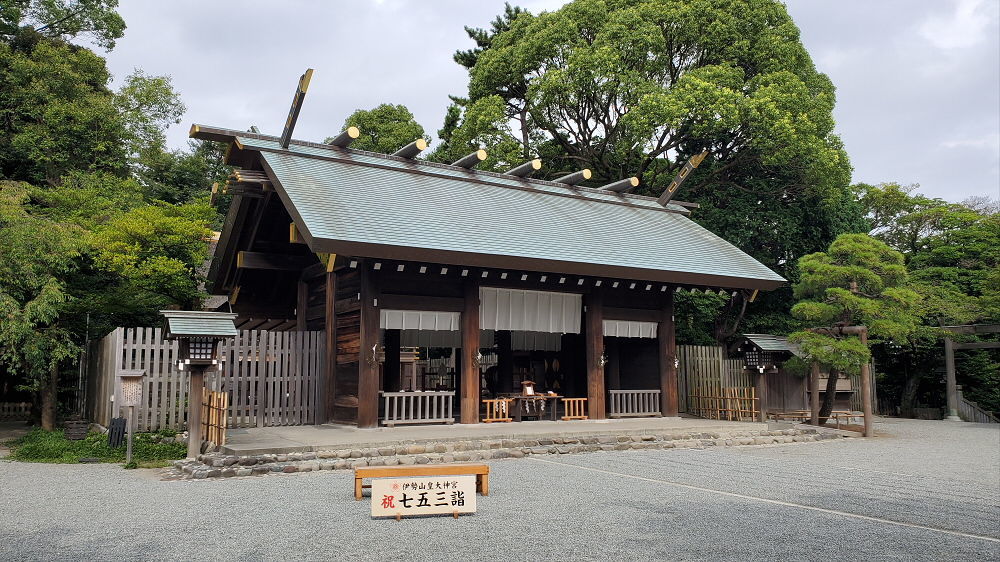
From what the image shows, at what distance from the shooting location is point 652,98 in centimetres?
2147

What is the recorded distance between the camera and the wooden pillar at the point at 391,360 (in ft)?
48.5

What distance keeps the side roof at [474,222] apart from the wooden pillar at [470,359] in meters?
1.17

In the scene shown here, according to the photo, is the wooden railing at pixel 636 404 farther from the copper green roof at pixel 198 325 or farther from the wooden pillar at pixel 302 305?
the copper green roof at pixel 198 325

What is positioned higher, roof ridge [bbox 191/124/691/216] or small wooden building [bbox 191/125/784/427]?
roof ridge [bbox 191/124/691/216]

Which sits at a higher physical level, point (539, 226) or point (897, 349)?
point (539, 226)

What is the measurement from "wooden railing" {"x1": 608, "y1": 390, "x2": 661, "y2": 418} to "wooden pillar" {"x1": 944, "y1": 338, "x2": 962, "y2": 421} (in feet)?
35.4

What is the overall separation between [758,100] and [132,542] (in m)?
20.5

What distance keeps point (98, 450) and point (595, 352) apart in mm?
8737

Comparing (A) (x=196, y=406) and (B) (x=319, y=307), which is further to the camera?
(B) (x=319, y=307)

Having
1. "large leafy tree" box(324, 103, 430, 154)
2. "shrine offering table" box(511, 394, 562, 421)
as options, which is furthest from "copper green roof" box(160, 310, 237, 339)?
"large leafy tree" box(324, 103, 430, 154)

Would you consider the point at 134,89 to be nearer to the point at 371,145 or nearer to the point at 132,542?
the point at 371,145

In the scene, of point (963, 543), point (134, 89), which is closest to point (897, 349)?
point (963, 543)

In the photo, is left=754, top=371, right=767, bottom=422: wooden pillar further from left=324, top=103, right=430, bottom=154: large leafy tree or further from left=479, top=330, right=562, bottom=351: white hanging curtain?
left=324, top=103, right=430, bottom=154: large leafy tree

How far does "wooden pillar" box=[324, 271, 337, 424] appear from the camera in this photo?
12969 millimetres
